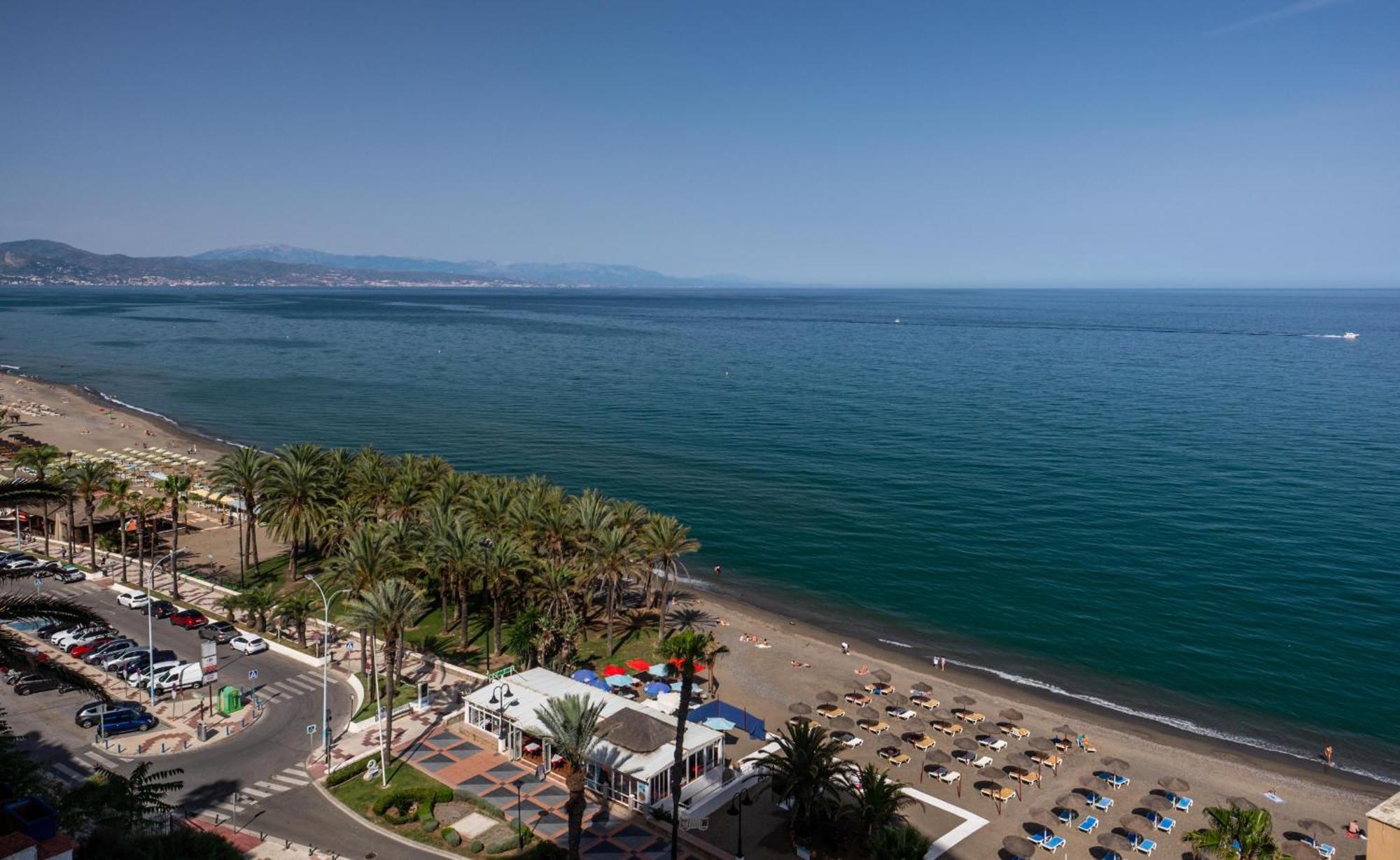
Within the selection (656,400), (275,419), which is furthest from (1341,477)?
(275,419)

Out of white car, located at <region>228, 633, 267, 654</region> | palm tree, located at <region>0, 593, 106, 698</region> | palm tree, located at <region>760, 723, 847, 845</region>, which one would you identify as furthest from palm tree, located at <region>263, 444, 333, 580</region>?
palm tree, located at <region>760, 723, 847, 845</region>

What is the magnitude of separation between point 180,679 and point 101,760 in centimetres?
767

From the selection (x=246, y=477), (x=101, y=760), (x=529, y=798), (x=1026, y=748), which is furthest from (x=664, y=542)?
(x=246, y=477)

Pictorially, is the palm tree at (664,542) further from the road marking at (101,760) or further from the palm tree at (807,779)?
the road marking at (101,760)

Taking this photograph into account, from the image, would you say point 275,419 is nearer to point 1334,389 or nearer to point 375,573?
point 375,573

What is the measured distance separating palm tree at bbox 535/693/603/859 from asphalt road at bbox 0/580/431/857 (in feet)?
21.3

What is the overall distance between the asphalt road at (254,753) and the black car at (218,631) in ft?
2.08

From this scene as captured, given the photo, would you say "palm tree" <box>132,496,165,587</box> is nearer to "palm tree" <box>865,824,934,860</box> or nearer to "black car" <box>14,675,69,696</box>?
"black car" <box>14,675,69,696</box>

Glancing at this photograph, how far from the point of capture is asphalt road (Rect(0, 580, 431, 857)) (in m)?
32.1

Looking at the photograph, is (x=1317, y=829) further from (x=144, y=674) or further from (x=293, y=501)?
(x=293, y=501)

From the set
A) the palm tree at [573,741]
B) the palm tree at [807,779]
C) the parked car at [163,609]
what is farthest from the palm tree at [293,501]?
the palm tree at [807,779]

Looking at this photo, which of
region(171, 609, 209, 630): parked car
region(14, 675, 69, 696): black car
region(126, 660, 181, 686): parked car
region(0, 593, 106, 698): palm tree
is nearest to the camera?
region(0, 593, 106, 698): palm tree

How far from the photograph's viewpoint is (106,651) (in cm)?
4644

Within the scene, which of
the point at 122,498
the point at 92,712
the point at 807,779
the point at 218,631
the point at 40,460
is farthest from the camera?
the point at 40,460
